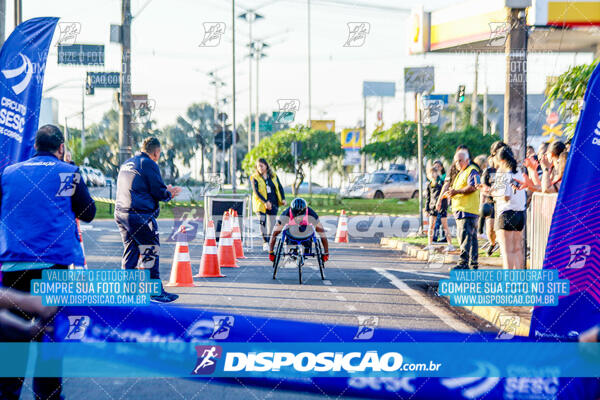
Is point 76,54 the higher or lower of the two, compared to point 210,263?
higher

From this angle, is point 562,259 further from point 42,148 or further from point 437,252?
point 437,252

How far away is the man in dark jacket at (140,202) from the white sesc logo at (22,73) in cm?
172

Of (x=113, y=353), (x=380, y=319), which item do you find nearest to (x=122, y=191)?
(x=380, y=319)

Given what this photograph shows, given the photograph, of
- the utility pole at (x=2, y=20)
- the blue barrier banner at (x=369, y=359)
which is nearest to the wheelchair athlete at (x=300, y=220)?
the utility pole at (x=2, y=20)

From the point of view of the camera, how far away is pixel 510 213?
8547 millimetres

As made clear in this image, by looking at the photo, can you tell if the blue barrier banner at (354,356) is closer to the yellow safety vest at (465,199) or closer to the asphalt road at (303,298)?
the asphalt road at (303,298)

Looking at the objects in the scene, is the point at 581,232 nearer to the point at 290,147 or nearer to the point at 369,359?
the point at 369,359

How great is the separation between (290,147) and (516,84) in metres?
30.4

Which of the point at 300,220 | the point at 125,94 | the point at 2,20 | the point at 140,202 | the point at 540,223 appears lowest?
the point at 300,220

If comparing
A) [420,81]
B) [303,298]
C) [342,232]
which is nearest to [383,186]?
[342,232]

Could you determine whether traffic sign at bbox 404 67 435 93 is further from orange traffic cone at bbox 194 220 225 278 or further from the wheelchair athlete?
orange traffic cone at bbox 194 220 225 278

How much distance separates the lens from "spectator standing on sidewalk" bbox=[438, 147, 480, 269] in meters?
10.3

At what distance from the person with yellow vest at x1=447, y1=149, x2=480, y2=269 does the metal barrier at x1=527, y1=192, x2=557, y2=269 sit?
4.72 ft

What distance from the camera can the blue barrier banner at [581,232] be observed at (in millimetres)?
4984
